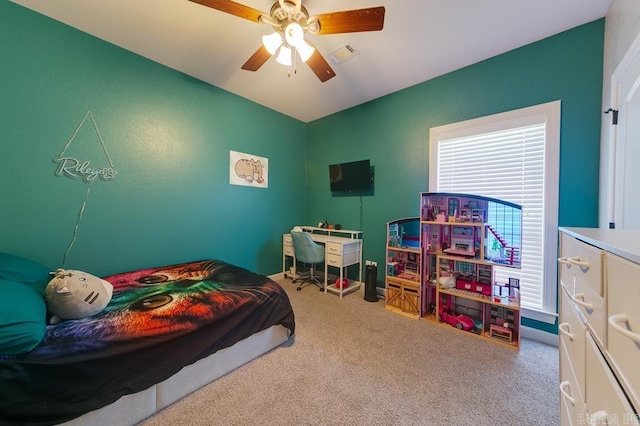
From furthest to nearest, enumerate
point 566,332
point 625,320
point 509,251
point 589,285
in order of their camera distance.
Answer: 1. point 509,251
2. point 566,332
3. point 589,285
4. point 625,320

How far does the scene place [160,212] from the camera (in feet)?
8.70

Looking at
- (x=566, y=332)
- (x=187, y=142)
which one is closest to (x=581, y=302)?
(x=566, y=332)

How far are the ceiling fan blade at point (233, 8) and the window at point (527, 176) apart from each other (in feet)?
7.71

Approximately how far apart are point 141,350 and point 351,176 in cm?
303

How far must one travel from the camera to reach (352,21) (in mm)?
1577

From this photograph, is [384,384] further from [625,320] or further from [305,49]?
[305,49]

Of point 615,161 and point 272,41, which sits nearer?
point 615,161

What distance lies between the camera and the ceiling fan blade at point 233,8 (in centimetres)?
147

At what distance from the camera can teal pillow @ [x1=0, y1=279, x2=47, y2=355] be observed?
1.05 metres

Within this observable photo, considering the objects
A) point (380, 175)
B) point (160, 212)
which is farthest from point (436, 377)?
point (160, 212)

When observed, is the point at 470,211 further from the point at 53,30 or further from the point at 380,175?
the point at 53,30

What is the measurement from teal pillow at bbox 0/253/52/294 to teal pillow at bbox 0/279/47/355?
0.42m

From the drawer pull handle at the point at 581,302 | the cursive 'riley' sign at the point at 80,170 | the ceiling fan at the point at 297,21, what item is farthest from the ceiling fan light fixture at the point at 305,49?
the cursive 'riley' sign at the point at 80,170

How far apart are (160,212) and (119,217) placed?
0.37 metres
